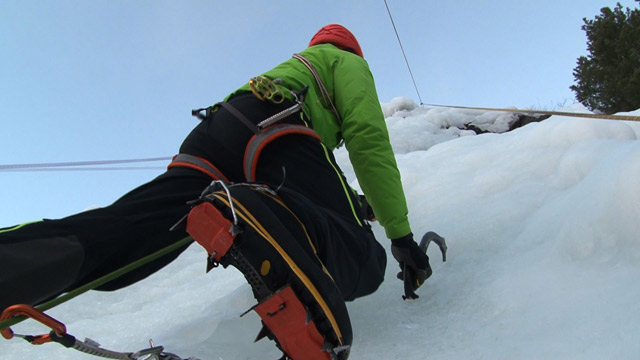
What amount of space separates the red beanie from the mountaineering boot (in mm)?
961

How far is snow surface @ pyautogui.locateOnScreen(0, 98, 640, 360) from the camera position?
1.08 metres

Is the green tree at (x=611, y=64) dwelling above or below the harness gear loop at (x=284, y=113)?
below

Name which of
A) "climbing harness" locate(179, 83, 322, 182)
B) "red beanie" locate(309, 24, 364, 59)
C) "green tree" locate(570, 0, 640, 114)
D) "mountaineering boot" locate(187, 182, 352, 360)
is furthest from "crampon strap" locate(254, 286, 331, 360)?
"green tree" locate(570, 0, 640, 114)

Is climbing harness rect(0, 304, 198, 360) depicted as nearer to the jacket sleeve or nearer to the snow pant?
the snow pant

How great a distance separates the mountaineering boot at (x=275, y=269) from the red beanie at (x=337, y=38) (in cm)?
96

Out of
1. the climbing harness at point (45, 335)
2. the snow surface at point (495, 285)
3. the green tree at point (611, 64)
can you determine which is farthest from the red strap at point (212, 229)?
the green tree at point (611, 64)

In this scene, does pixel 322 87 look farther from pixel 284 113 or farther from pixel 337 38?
pixel 337 38

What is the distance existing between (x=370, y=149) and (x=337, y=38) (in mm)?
590

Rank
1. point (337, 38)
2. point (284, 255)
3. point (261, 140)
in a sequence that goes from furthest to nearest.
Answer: point (337, 38) → point (261, 140) → point (284, 255)

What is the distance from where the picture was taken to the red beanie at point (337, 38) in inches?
67.6

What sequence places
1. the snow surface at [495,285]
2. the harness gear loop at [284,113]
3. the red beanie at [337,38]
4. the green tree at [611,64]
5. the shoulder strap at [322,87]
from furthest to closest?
1. the green tree at [611,64]
2. the red beanie at [337,38]
3. the shoulder strap at [322,87]
4. the harness gear loop at [284,113]
5. the snow surface at [495,285]

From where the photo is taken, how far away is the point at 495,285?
1.35 m

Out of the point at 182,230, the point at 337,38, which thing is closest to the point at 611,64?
the point at 337,38

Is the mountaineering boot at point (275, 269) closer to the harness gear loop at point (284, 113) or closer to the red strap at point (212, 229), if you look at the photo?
the red strap at point (212, 229)
